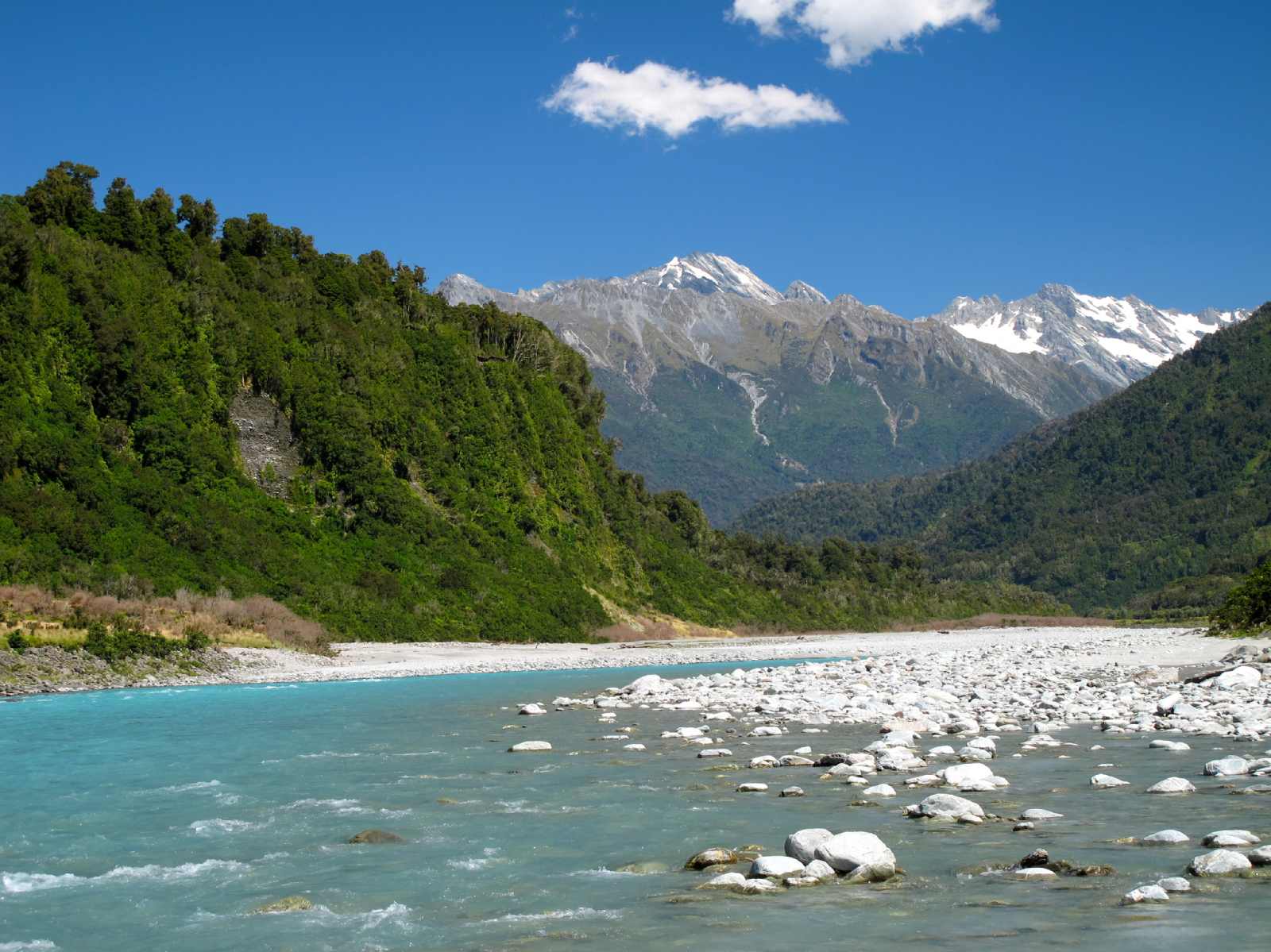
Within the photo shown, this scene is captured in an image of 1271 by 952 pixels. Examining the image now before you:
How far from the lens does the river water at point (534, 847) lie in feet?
30.8

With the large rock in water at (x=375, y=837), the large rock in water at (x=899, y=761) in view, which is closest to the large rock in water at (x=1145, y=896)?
the large rock in water at (x=899, y=761)

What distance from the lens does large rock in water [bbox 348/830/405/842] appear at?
13.6m

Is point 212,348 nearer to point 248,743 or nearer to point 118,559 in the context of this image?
point 118,559

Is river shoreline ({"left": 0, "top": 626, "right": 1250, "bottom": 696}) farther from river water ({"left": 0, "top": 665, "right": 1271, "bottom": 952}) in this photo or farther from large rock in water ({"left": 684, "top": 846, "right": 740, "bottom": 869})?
large rock in water ({"left": 684, "top": 846, "right": 740, "bottom": 869})

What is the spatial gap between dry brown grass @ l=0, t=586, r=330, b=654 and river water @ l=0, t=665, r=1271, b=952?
17569 millimetres

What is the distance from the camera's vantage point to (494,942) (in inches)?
365

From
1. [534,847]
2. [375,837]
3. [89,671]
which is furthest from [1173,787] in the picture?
[89,671]

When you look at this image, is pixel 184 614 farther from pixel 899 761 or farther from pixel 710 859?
pixel 710 859

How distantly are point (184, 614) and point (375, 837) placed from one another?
119 ft

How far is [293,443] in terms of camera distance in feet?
224

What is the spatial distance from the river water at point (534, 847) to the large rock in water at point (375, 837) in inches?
9.9

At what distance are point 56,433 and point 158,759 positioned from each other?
36.8 meters

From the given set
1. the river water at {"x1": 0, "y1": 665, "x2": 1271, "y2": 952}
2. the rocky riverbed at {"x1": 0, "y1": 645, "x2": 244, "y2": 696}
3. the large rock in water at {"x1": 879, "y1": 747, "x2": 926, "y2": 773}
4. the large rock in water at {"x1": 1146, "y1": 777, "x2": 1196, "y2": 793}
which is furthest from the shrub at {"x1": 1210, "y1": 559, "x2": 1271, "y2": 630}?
the rocky riverbed at {"x1": 0, "y1": 645, "x2": 244, "y2": 696}

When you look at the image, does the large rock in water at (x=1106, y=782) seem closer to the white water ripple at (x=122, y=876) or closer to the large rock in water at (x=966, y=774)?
the large rock in water at (x=966, y=774)
